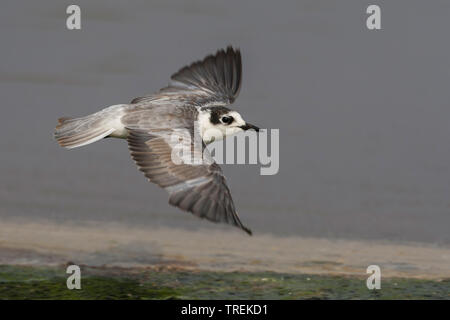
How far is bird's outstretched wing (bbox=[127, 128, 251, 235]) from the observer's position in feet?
26.2

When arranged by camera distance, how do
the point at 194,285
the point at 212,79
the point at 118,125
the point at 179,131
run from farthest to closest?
the point at 212,79 < the point at 194,285 < the point at 118,125 < the point at 179,131

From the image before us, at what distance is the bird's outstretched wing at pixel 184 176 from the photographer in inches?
314

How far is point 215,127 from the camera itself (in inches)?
378

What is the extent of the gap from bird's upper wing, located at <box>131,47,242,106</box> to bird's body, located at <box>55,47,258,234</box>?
1 centimetres

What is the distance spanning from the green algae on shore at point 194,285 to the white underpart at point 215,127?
1.48m

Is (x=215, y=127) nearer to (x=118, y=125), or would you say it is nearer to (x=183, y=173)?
(x=118, y=125)

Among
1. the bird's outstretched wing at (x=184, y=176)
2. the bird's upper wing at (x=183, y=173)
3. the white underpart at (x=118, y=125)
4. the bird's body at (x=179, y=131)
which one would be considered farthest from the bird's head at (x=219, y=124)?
the white underpart at (x=118, y=125)

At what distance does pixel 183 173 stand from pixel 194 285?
6.57 feet

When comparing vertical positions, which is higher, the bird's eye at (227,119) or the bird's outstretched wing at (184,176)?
the bird's eye at (227,119)

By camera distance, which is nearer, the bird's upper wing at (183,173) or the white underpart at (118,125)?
the bird's upper wing at (183,173)

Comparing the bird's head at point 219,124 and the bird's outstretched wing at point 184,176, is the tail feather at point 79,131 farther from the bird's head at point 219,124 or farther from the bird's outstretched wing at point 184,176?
the bird's head at point 219,124

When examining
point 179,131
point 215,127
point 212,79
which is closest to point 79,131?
point 179,131

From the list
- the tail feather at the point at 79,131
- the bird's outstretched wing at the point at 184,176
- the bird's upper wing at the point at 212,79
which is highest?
the bird's upper wing at the point at 212,79

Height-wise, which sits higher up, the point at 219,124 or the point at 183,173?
the point at 219,124
